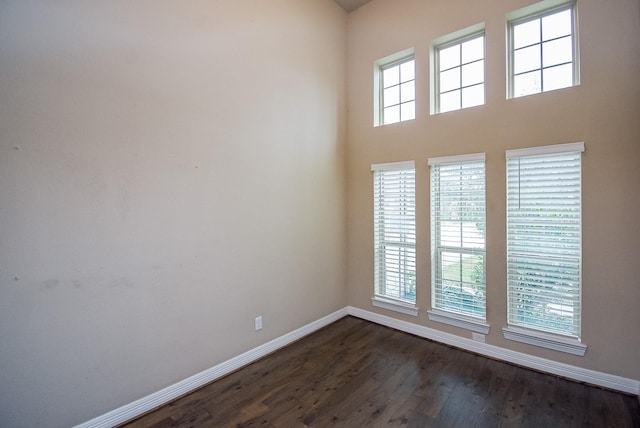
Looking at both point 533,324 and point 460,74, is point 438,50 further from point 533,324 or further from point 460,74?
point 533,324

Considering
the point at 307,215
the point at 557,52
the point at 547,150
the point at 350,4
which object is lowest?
the point at 307,215

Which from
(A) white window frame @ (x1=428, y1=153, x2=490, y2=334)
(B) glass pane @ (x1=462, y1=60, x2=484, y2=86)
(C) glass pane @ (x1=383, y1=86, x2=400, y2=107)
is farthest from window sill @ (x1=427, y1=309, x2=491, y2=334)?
(C) glass pane @ (x1=383, y1=86, x2=400, y2=107)

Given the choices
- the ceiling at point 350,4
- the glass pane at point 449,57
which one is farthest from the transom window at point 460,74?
the ceiling at point 350,4

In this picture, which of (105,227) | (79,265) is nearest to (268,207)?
(105,227)

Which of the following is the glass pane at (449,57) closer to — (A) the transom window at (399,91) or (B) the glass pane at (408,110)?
(A) the transom window at (399,91)

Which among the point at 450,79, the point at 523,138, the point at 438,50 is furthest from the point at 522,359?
the point at 438,50

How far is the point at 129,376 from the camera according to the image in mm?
2070

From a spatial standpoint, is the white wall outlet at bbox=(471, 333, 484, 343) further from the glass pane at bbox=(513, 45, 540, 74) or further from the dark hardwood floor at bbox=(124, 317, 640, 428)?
the glass pane at bbox=(513, 45, 540, 74)

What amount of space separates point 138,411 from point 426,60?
421 cm

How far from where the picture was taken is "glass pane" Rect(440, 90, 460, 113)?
10.5 feet

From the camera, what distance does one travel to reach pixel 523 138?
2703 mm

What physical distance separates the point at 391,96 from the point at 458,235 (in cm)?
196

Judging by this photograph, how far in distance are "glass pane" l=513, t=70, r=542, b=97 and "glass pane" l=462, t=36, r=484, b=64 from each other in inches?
18.5

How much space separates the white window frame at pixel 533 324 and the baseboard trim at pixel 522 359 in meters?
0.15
